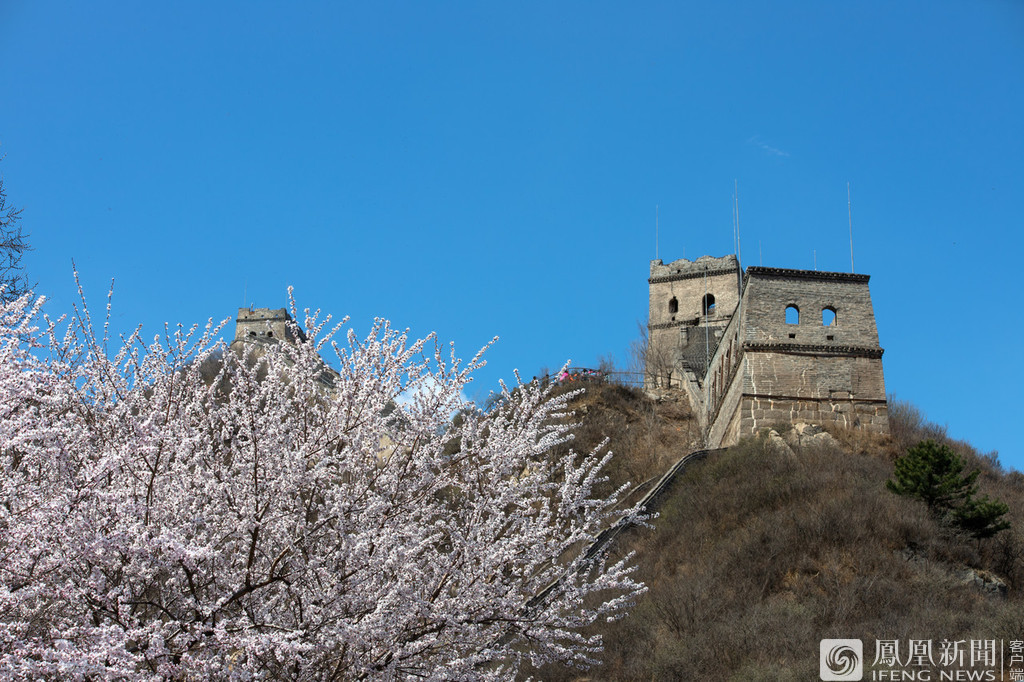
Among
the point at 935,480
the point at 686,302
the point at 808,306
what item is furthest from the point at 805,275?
the point at 686,302

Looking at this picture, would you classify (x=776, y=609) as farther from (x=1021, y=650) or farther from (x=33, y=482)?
(x=33, y=482)

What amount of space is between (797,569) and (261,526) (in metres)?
13.8

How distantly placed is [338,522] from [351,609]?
0.61 m

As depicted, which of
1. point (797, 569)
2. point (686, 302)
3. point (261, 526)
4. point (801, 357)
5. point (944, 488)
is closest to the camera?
point (261, 526)

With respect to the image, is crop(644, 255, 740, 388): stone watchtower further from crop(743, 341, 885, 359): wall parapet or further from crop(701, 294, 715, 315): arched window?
crop(743, 341, 885, 359): wall parapet

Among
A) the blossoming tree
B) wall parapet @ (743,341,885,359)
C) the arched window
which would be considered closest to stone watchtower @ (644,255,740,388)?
the arched window

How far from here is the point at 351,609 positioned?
246 inches

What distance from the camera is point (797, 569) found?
57.1ft

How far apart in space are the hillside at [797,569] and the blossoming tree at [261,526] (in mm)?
7271

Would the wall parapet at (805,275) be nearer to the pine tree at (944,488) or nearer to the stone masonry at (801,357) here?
the stone masonry at (801,357)

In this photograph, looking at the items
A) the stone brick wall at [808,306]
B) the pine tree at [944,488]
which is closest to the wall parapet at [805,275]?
the stone brick wall at [808,306]

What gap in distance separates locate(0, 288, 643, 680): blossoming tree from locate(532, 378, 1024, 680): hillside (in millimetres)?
7271

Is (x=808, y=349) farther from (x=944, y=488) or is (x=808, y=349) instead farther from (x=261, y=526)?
(x=261, y=526)

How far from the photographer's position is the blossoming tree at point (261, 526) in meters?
5.38
